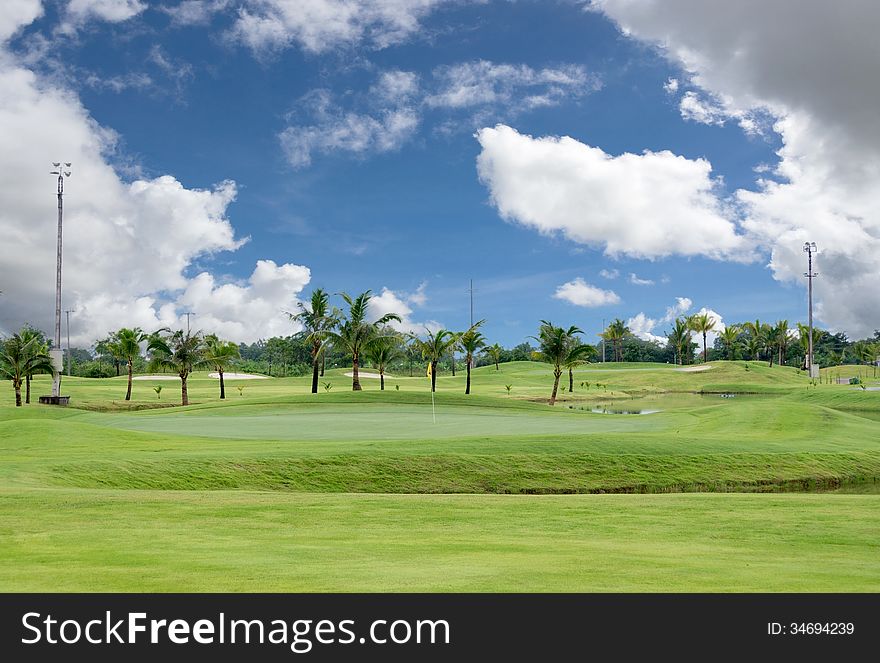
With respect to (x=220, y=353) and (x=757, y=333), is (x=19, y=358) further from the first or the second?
(x=757, y=333)

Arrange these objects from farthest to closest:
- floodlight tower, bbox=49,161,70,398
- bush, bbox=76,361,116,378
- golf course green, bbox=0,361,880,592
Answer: bush, bbox=76,361,116,378 < floodlight tower, bbox=49,161,70,398 < golf course green, bbox=0,361,880,592

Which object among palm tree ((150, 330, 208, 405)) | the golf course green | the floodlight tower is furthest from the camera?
palm tree ((150, 330, 208, 405))

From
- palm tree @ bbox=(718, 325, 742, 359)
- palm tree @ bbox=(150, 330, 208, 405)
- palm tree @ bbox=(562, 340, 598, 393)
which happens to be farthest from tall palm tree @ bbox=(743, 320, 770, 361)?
palm tree @ bbox=(150, 330, 208, 405)

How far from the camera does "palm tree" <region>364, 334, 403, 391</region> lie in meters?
65.5

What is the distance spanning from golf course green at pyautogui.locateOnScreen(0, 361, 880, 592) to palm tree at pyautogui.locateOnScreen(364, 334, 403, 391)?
25270 mm

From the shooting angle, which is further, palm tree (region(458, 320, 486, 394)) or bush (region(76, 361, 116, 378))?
bush (region(76, 361, 116, 378))

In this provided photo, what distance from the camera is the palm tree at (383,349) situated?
215 ft

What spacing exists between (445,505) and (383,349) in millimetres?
54373

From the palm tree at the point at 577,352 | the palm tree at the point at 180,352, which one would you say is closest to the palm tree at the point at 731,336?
the palm tree at the point at 577,352

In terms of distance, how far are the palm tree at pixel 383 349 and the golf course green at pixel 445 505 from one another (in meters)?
25.3

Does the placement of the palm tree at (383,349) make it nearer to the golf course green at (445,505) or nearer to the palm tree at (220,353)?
the palm tree at (220,353)

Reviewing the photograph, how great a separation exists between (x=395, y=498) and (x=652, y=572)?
28.0 ft

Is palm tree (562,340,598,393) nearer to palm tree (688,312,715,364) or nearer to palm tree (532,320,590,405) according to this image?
palm tree (532,320,590,405)
